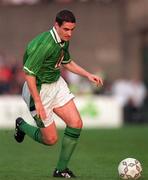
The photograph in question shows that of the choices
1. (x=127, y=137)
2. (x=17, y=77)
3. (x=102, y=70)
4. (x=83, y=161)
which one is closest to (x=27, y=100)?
(x=83, y=161)

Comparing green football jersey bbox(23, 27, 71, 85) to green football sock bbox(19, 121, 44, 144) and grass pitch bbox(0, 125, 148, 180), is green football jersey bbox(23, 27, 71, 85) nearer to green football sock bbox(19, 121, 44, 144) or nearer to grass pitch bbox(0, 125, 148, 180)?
green football sock bbox(19, 121, 44, 144)

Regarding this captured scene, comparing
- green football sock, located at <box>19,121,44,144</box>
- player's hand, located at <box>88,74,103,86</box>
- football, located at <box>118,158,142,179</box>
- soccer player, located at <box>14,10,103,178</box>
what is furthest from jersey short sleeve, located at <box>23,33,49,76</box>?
football, located at <box>118,158,142,179</box>

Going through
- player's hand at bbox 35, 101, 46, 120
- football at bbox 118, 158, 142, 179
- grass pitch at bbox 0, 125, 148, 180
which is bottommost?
grass pitch at bbox 0, 125, 148, 180

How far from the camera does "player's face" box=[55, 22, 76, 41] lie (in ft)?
32.3

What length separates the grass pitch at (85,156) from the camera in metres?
10.9

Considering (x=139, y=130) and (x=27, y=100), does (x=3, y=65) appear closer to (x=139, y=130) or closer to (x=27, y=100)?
(x=139, y=130)

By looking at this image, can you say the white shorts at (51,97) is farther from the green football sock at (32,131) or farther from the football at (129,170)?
the football at (129,170)

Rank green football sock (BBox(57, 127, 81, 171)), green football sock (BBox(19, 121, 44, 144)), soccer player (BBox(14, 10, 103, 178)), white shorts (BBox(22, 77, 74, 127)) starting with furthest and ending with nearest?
green football sock (BBox(19, 121, 44, 144)), white shorts (BBox(22, 77, 74, 127)), green football sock (BBox(57, 127, 81, 171)), soccer player (BBox(14, 10, 103, 178))

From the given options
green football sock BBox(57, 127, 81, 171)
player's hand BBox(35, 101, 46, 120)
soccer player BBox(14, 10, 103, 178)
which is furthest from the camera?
green football sock BBox(57, 127, 81, 171)

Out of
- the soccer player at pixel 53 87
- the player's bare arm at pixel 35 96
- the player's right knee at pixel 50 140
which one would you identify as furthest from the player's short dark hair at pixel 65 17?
the player's right knee at pixel 50 140

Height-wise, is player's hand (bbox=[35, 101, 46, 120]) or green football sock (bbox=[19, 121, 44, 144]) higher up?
player's hand (bbox=[35, 101, 46, 120])

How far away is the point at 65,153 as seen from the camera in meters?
10.3

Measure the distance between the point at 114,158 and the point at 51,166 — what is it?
1.59m

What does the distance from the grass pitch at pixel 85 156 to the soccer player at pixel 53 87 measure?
19.2 inches
